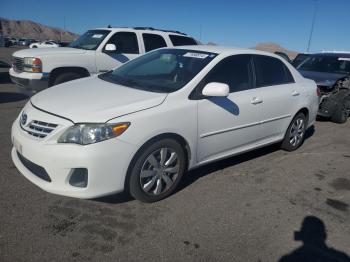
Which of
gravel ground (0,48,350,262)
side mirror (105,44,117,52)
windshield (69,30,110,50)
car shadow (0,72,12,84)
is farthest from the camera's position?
car shadow (0,72,12,84)

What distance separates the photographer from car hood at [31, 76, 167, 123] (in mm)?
3121

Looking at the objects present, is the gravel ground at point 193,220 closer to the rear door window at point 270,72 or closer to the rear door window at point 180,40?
the rear door window at point 270,72

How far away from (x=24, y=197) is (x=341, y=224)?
332 cm

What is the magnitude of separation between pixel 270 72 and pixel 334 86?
3992 mm

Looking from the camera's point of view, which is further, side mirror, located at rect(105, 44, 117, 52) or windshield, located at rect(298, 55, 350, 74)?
windshield, located at rect(298, 55, 350, 74)

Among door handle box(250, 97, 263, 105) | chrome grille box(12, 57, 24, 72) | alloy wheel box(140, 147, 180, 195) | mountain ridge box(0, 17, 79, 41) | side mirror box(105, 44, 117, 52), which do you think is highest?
side mirror box(105, 44, 117, 52)

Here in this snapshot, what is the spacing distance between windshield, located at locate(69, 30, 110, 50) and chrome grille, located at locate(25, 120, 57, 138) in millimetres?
4662

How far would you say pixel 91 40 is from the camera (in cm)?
784

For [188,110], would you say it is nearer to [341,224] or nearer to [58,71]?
[341,224]

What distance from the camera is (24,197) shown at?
11.5 feet

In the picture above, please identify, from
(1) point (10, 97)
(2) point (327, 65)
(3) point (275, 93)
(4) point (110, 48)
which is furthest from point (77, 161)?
(2) point (327, 65)

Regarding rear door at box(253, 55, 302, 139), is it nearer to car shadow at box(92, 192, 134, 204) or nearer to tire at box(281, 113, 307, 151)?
tire at box(281, 113, 307, 151)

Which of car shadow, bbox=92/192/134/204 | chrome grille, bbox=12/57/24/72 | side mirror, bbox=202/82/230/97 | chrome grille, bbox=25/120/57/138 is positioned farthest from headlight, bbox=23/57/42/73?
side mirror, bbox=202/82/230/97

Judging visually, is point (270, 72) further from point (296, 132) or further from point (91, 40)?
point (91, 40)
